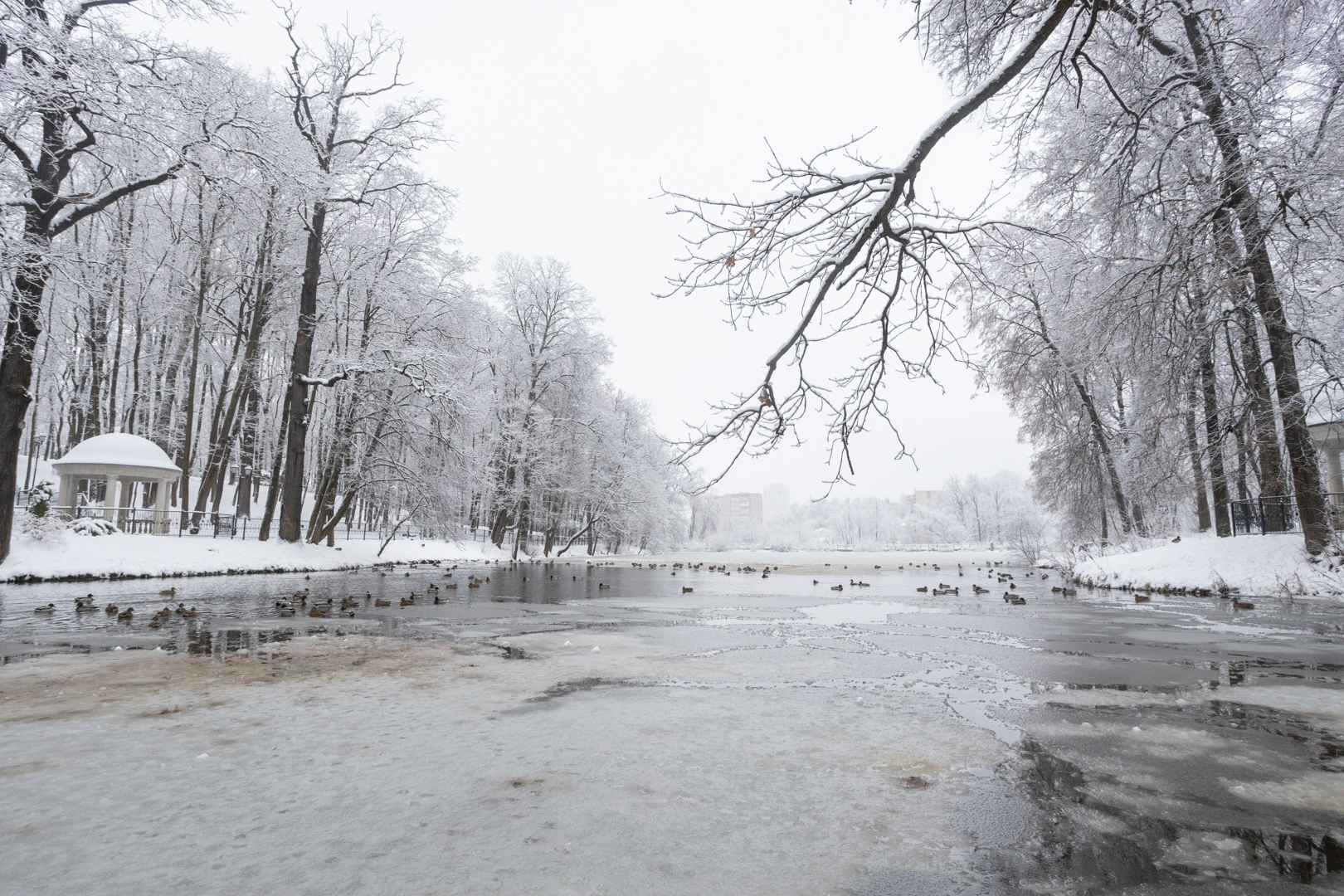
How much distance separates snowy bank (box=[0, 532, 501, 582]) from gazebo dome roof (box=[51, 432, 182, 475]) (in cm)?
580

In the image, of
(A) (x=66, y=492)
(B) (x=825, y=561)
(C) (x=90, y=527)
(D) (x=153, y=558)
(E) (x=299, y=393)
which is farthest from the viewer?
(B) (x=825, y=561)

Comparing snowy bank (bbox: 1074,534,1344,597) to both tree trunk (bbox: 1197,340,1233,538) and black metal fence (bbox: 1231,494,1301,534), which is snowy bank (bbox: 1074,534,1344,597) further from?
tree trunk (bbox: 1197,340,1233,538)

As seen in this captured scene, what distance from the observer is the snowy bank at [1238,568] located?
10227mm

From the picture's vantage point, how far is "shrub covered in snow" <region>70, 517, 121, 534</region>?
14.8 metres

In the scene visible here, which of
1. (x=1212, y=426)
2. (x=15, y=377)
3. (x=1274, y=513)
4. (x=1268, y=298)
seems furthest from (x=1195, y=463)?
(x=15, y=377)

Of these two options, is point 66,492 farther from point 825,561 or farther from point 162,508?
point 825,561

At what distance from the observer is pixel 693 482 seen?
394cm

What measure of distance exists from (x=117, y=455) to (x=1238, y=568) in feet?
96.5

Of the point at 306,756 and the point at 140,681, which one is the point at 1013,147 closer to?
the point at 306,756

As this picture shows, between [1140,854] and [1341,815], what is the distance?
3.10 ft

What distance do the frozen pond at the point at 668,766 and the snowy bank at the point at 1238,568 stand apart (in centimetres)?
599

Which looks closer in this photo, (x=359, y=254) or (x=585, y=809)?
(x=585, y=809)

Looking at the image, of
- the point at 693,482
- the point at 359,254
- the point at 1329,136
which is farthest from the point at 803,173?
the point at 359,254

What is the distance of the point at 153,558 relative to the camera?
13.8 m
